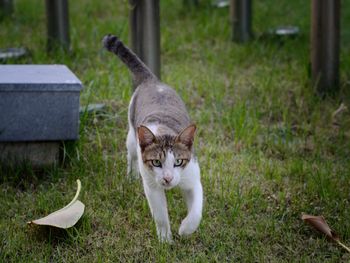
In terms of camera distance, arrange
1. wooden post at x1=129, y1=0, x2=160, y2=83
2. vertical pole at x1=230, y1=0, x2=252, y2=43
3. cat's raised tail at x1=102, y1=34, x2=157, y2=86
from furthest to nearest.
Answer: vertical pole at x1=230, y1=0, x2=252, y2=43, wooden post at x1=129, y1=0, x2=160, y2=83, cat's raised tail at x1=102, y1=34, x2=157, y2=86

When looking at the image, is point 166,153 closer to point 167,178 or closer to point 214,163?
point 167,178

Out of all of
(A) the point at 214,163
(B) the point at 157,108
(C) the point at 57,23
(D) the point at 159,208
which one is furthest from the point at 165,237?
(C) the point at 57,23

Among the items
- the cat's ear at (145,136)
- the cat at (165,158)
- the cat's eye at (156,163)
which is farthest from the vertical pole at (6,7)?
the cat's eye at (156,163)

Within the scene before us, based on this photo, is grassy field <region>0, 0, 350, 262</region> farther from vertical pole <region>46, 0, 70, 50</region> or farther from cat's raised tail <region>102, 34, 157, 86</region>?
cat's raised tail <region>102, 34, 157, 86</region>

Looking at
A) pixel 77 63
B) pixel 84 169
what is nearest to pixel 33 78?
pixel 84 169

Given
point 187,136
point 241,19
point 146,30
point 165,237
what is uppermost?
point 146,30

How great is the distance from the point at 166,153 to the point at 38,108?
1.23 meters

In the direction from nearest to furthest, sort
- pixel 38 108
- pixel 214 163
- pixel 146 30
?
1. pixel 38 108
2. pixel 214 163
3. pixel 146 30

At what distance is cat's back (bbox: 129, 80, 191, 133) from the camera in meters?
3.42

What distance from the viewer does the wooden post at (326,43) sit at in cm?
514

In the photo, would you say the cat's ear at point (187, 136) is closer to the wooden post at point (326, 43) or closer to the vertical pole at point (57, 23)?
the wooden post at point (326, 43)

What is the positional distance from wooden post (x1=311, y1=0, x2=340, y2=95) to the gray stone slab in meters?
2.14

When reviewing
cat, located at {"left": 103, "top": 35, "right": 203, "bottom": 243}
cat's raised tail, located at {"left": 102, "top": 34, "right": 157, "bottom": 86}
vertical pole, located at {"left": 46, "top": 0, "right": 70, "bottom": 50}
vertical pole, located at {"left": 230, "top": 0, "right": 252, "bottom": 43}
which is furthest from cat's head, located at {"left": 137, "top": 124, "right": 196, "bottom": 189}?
vertical pole, located at {"left": 230, "top": 0, "right": 252, "bottom": 43}

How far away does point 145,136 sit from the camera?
308 centimetres
